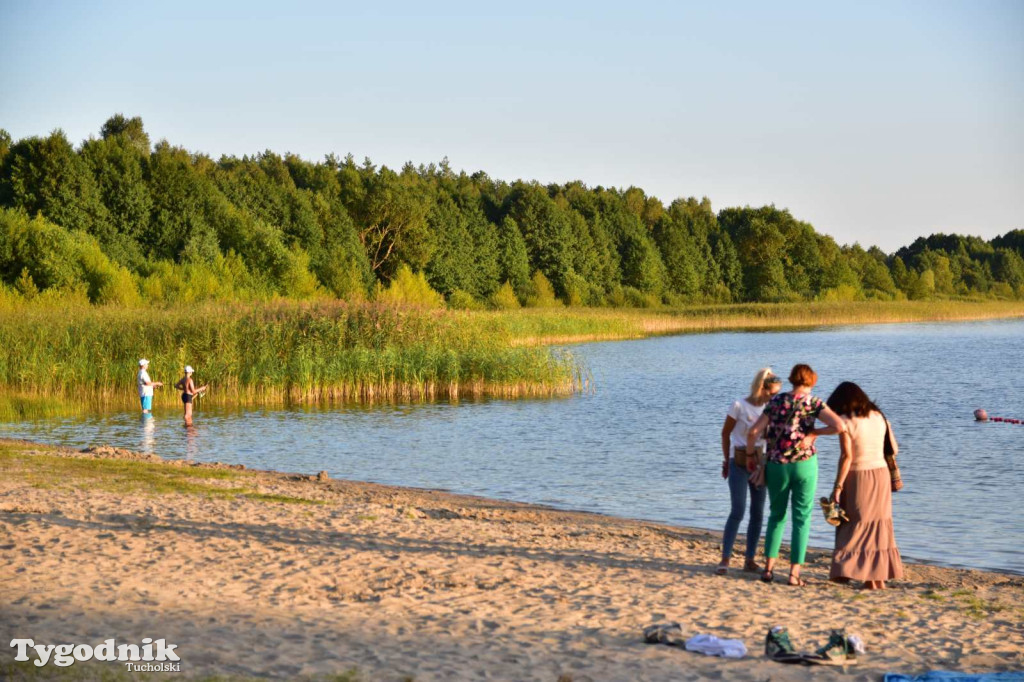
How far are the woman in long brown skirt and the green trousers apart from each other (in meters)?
0.25

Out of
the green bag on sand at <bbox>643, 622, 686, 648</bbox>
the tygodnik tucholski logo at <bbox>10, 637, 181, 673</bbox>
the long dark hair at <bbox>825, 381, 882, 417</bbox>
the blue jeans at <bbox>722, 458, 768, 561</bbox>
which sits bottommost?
the tygodnik tucholski logo at <bbox>10, 637, 181, 673</bbox>

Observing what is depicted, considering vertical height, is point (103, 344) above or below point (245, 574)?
above

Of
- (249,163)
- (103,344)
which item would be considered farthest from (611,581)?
(249,163)

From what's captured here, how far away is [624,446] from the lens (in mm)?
22656

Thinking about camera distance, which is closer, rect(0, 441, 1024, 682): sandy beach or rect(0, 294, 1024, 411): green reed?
rect(0, 441, 1024, 682): sandy beach

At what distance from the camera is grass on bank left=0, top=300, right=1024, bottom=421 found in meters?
26.7

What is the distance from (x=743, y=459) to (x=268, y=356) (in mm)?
20480

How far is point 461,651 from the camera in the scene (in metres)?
7.56

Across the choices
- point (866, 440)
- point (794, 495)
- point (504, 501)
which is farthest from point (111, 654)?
point (504, 501)

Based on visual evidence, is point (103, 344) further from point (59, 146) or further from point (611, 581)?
point (59, 146)

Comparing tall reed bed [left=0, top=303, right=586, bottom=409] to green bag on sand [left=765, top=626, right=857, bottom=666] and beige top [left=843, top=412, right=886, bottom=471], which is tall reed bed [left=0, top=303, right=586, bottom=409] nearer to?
beige top [left=843, top=412, right=886, bottom=471]

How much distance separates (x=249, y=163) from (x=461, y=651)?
308ft

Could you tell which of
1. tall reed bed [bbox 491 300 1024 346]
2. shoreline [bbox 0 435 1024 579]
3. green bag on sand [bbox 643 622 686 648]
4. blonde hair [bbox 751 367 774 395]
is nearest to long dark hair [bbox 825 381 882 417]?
blonde hair [bbox 751 367 774 395]

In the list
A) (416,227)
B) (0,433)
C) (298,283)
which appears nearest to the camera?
(0,433)
